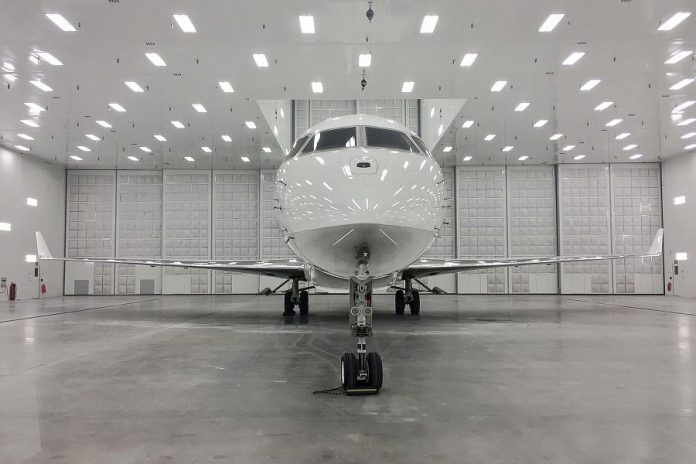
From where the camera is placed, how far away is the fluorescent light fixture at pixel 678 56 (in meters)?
13.3

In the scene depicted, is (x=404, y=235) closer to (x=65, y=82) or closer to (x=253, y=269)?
(x=253, y=269)

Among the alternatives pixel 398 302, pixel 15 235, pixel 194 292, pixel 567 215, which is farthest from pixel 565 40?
pixel 15 235

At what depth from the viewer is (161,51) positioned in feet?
43.4

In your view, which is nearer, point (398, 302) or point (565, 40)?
point (565, 40)

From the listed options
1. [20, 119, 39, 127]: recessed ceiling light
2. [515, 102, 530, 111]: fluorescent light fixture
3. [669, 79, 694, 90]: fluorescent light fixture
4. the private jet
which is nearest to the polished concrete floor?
the private jet

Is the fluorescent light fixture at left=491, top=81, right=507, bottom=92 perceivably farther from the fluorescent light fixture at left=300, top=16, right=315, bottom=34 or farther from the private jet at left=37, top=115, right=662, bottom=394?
the private jet at left=37, top=115, right=662, bottom=394

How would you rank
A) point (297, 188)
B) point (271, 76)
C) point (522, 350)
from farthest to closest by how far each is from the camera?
1. point (271, 76)
2. point (522, 350)
3. point (297, 188)

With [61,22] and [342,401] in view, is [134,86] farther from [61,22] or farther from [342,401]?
[342,401]

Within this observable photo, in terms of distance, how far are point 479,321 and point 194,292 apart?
20239mm

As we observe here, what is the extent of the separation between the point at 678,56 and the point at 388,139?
12.1 meters

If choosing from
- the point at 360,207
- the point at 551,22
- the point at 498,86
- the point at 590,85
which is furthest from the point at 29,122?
Answer: the point at 590,85

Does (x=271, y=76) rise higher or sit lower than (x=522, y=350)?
higher

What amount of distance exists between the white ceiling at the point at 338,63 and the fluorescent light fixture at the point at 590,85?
1.09 ft

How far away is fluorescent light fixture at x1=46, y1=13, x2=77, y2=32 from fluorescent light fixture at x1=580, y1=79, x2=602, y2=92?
15080 millimetres
